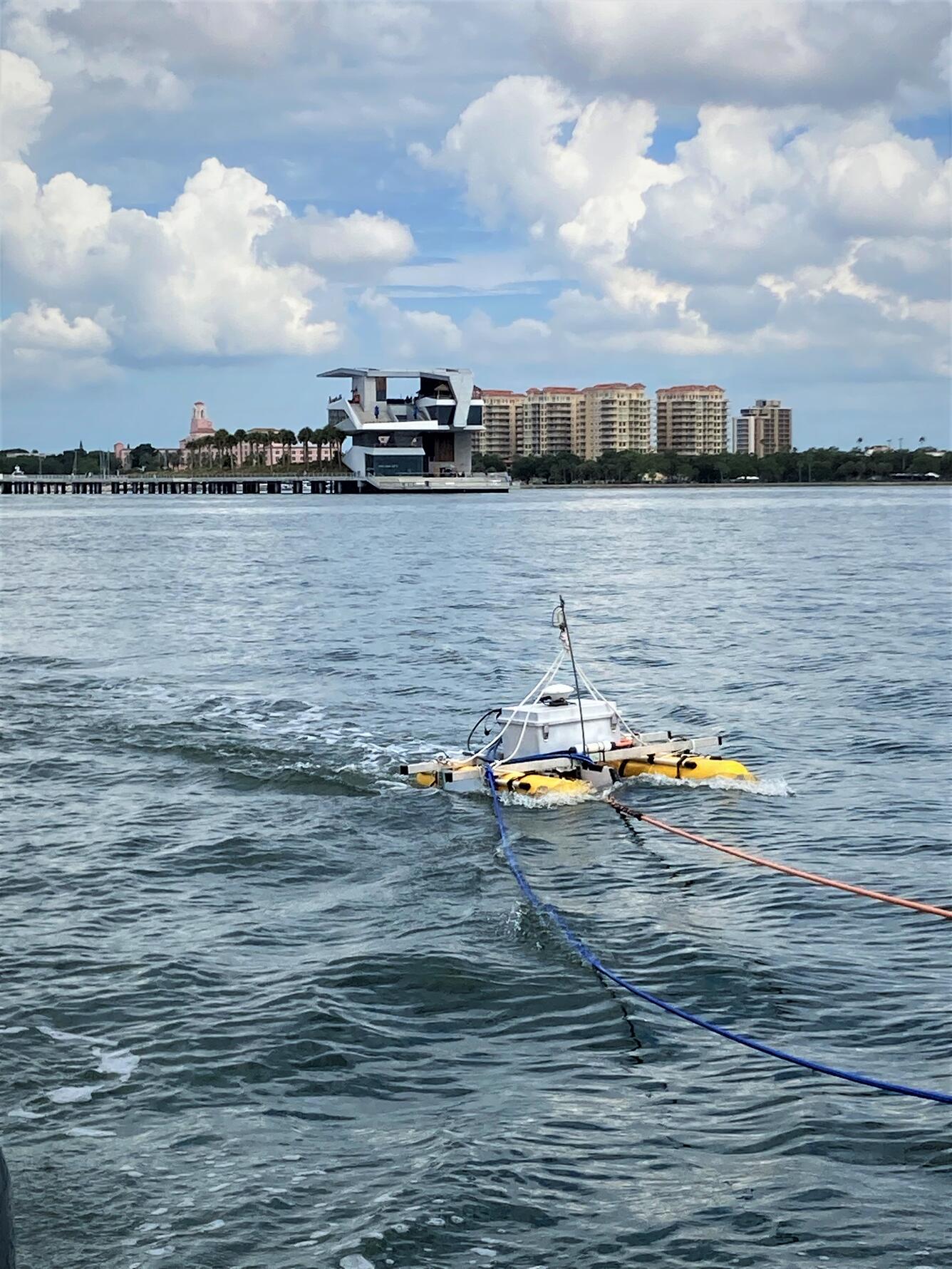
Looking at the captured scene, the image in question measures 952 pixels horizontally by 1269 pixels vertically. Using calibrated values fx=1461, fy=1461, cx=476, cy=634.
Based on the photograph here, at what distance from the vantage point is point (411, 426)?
547ft

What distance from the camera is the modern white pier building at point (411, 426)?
167625 mm

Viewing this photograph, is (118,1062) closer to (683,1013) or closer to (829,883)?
(683,1013)

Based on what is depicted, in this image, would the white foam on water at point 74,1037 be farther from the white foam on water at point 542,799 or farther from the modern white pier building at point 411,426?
the modern white pier building at point 411,426

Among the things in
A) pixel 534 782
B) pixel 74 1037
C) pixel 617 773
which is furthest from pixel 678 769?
pixel 74 1037

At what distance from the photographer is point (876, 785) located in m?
17.6

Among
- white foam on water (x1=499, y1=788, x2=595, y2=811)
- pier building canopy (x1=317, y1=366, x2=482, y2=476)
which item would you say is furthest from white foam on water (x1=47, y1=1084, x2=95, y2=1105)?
pier building canopy (x1=317, y1=366, x2=482, y2=476)

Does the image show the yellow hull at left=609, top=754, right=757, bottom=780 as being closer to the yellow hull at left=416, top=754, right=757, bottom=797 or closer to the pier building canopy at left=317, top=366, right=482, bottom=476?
Answer: the yellow hull at left=416, top=754, right=757, bottom=797

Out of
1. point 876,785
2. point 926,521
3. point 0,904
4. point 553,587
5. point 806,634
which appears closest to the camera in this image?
point 0,904

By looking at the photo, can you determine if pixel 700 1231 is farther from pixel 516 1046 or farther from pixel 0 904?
pixel 0 904

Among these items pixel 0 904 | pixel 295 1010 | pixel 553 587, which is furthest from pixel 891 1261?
pixel 553 587

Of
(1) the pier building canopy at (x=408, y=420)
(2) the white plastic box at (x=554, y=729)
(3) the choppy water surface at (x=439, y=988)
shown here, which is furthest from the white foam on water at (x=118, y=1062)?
(1) the pier building canopy at (x=408, y=420)

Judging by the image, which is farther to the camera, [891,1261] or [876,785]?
[876,785]

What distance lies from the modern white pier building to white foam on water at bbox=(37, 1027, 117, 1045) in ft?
520

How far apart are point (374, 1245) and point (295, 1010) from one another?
3.05m
